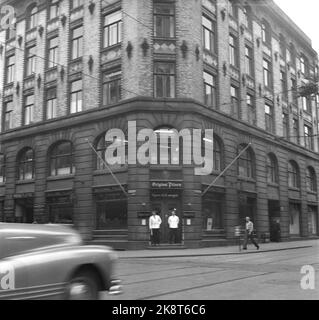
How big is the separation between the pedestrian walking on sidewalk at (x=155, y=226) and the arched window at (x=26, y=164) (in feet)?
35.0

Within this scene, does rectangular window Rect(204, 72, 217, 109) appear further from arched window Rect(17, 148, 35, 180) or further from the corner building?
arched window Rect(17, 148, 35, 180)

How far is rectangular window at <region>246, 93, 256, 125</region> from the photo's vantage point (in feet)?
104

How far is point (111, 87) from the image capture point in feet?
86.7

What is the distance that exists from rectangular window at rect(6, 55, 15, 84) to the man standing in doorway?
17.4 m

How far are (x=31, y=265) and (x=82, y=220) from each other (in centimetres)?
2032

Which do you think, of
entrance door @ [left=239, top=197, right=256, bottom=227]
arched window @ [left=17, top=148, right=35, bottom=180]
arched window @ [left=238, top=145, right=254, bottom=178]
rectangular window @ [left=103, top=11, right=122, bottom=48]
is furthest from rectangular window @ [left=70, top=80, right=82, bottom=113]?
entrance door @ [left=239, top=197, right=256, bottom=227]

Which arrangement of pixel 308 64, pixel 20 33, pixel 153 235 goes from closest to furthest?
pixel 153 235
pixel 20 33
pixel 308 64

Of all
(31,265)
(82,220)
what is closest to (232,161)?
(82,220)

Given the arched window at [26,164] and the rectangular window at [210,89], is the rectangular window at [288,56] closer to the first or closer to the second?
the rectangular window at [210,89]

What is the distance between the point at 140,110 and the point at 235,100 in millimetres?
8538

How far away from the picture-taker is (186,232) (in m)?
23.9

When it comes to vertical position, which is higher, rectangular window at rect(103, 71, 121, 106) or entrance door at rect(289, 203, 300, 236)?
rectangular window at rect(103, 71, 121, 106)

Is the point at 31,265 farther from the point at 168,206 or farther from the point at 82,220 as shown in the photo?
the point at 82,220

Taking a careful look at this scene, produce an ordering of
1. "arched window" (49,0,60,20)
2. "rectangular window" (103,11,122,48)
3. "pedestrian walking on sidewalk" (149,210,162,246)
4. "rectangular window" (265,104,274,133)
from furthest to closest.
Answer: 1. "rectangular window" (265,104,274,133)
2. "arched window" (49,0,60,20)
3. "rectangular window" (103,11,122,48)
4. "pedestrian walking on sidewalk" (149,210,162,246)
